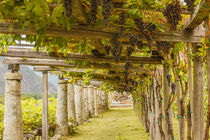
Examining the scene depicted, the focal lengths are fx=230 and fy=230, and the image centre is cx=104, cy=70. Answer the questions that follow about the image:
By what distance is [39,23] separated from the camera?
239cm

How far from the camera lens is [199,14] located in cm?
205

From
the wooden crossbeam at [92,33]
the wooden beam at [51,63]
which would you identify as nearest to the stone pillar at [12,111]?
the wooden beam at [51,63]

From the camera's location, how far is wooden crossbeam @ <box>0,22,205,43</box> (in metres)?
2.57

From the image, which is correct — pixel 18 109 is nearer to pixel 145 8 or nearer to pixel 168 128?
pixel 168 128

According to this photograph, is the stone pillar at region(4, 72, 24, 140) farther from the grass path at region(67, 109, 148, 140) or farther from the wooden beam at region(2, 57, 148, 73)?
the grass path at region(67, 109, 148, 140)

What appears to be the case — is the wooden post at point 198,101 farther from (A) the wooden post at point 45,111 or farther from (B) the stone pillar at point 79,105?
(B) the stone pillar at point 79,105

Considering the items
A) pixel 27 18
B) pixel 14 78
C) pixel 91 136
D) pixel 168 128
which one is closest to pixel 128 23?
pixel 27 18

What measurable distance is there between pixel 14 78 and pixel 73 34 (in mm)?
3383

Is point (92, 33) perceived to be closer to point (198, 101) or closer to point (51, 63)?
point (198, 101)

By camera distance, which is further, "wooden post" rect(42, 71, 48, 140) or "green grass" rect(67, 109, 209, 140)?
"green grass" rect(67, 109, 209, 140)

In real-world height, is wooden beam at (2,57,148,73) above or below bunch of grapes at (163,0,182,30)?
below

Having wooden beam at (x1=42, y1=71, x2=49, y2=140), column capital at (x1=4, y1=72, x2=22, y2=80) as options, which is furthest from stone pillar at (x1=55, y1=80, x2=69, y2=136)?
column capital at (x1=4, y1=72, x2=22, y2=80)

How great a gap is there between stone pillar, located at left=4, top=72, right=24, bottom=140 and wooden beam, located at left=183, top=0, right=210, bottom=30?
13.8 feet

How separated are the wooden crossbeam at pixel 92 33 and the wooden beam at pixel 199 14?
108 mm
